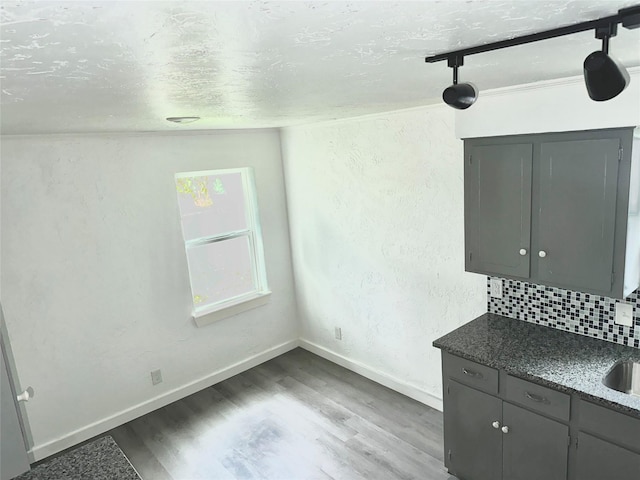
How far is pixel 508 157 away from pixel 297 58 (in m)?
1.60

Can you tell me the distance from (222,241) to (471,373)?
8.15 feet

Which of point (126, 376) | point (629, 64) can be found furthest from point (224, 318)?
point (629, 64)

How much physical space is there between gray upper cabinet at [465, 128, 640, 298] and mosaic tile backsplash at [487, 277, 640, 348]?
0.91 ft

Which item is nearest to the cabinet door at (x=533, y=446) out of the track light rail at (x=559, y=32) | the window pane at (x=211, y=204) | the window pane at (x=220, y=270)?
the track light rail at (x=559, y=32)

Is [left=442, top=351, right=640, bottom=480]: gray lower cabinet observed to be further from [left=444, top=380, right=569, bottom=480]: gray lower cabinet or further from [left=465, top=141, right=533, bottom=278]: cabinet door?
[left=465, top=141, right=533, bottom=278]: cabinet door

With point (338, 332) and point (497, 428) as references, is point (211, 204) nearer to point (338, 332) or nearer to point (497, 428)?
point (338, 332)

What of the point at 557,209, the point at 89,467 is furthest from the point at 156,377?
the point at 557,209

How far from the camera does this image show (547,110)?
7.59 ft

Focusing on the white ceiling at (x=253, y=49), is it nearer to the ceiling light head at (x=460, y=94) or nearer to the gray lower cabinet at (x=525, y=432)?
the ceiling light head at (x=460, y=94)

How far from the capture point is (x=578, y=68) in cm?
196

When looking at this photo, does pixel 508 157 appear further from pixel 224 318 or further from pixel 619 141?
pixel 224 318

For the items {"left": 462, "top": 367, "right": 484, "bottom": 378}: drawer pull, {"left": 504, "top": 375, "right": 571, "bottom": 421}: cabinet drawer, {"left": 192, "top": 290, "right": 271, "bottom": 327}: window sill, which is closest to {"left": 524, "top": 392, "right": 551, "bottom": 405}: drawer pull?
{"left": 504, "top": 375, "right": 571, "bottom": 421}: cabinet drawer

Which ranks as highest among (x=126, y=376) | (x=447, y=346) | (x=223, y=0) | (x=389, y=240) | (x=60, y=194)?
(x=223, y=0)

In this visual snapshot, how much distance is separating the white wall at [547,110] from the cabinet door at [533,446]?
1.47 m
